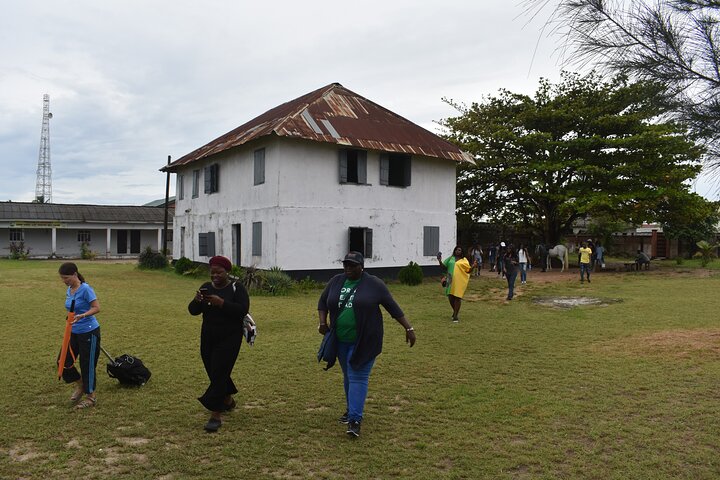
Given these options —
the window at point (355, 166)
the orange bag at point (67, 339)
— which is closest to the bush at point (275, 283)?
the window at point (355, 166)

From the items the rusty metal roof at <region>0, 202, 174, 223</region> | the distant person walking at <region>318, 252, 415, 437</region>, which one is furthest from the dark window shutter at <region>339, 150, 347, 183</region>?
the rusty metal roof at <region>0, 202, 174, 223</region>

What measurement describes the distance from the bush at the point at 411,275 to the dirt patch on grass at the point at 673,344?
33.2ft

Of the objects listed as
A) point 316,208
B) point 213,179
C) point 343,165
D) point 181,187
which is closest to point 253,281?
point 316,208

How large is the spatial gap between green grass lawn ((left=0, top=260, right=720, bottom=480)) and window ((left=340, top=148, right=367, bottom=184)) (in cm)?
906

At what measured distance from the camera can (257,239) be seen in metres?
19.6

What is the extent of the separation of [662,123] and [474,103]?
81.7 ft

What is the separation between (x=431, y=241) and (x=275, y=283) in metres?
7.60

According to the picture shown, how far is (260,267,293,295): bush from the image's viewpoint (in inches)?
656

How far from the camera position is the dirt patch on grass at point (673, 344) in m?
8.70

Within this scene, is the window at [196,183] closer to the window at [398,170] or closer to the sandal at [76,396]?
the window at [398,170]

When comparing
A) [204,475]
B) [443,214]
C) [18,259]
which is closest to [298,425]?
[204,475]

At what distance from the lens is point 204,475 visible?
4.32m

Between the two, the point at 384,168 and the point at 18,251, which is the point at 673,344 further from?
the point at 18,251

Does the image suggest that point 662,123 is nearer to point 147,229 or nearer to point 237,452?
point 237,452
